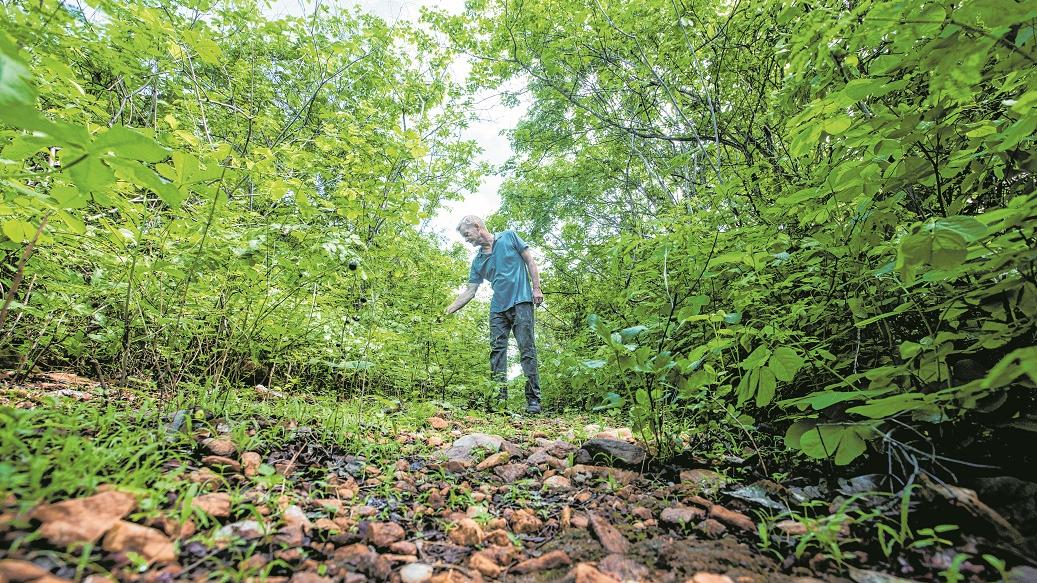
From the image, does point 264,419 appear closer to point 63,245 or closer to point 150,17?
point 63,245

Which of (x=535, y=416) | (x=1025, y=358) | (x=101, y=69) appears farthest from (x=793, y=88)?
(x=101, y=69)

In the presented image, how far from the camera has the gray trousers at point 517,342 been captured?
4254 millimetres

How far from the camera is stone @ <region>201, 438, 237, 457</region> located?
1461 mm

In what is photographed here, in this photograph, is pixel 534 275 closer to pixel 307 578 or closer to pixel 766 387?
pixel 766 387

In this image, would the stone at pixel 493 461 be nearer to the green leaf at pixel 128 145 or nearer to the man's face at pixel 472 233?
the green leaf at pixel 128 145

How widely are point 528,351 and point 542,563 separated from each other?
10.3 feet

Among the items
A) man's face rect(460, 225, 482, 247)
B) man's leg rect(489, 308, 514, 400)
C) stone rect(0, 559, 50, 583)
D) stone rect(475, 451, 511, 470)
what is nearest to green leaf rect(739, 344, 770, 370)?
stone rect(475, 451, 511, 470)

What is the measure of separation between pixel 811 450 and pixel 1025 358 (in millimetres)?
664

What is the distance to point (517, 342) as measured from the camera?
176 inches

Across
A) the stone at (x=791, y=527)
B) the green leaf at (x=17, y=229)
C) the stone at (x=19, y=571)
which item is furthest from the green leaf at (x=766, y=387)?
the green leaf at (x=17, y=229)

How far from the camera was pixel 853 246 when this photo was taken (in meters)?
1.38

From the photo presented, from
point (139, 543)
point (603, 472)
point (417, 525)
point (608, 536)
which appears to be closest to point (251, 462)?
point (139, 543)

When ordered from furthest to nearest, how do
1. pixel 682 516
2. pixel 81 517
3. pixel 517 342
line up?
pixel 517 342 < pixel 682 516 < pixel 81 517

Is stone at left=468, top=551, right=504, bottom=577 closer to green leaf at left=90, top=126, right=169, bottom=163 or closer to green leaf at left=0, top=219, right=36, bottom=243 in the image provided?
green leaf at left=90, top=126, right=169, bottom=163
